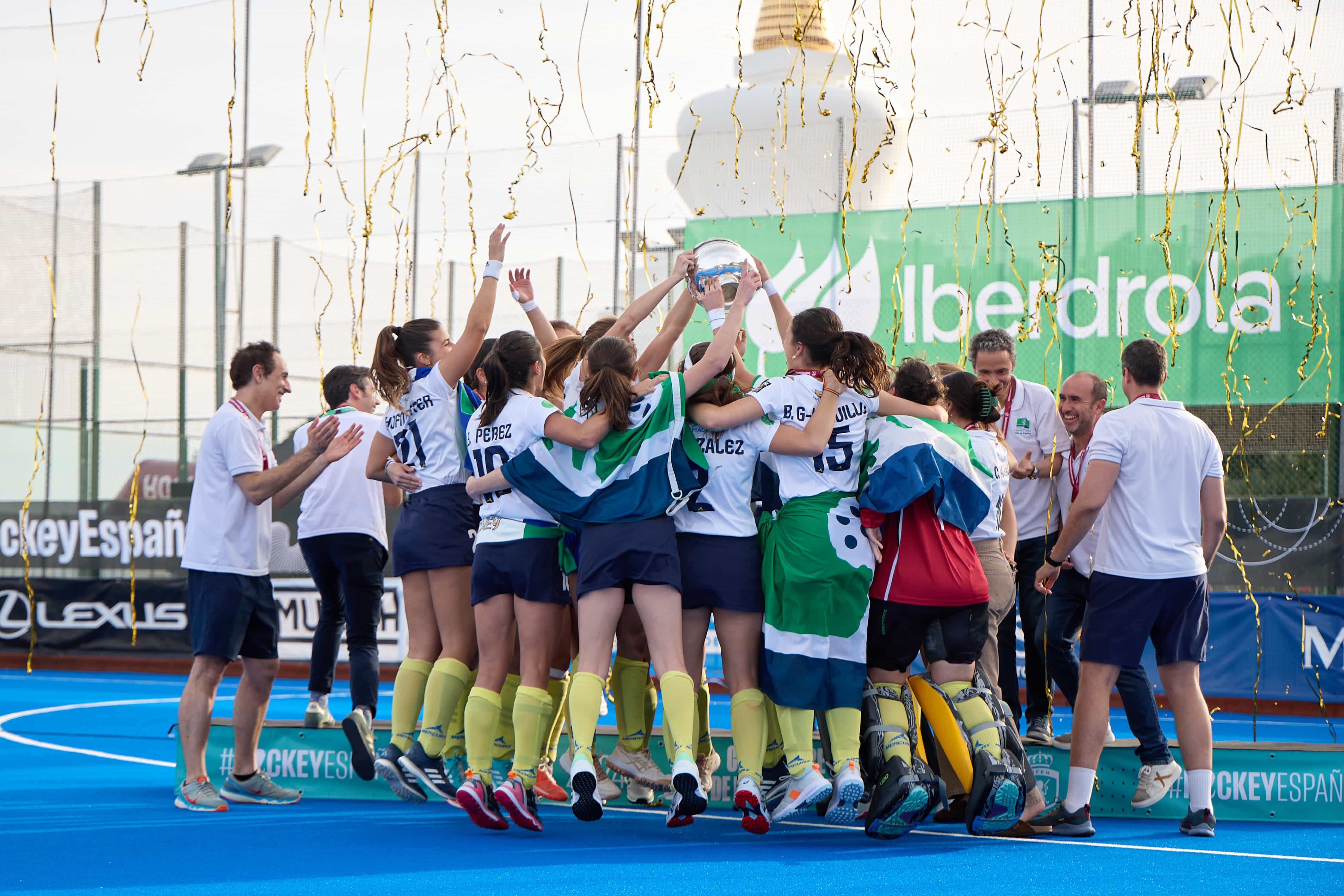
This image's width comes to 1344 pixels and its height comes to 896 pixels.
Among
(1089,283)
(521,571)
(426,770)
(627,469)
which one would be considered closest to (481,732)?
(426,770)

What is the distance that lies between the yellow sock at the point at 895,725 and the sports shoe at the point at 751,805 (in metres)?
0.49

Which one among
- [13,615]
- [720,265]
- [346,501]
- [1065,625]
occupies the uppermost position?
[720,265]

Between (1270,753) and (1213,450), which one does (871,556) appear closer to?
(1213,450)

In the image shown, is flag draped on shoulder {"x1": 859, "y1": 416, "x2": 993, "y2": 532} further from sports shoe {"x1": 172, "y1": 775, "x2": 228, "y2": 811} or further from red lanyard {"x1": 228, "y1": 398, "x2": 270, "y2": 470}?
sports shoe {"x1": 172, "y1": 775, "x2": 228, "y2": 811}

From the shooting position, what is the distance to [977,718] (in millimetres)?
4594

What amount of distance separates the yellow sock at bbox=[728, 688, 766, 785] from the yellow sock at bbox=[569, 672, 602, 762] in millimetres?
507

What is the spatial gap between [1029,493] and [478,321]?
277 centimetres

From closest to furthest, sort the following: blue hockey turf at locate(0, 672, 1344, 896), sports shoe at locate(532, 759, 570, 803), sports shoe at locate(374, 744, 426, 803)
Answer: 1. blue hockey turf at locate(0, 672, 1344, 896)
2. sports shoe at locate(374, 744, 426, 803)
3. sports shoe at locate(532, 759, 570, 803)

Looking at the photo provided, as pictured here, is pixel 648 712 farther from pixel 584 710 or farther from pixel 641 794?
pixel 584 710

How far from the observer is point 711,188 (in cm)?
1151

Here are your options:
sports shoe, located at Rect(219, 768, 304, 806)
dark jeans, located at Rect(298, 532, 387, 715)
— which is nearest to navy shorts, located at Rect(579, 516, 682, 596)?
dark jeans, located at Rect(298, 532, 387, 715)

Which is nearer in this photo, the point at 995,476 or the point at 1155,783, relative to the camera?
the point at 995,476

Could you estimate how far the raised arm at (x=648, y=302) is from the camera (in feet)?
16.1

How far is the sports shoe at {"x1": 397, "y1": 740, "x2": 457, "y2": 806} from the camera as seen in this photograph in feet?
15.9
